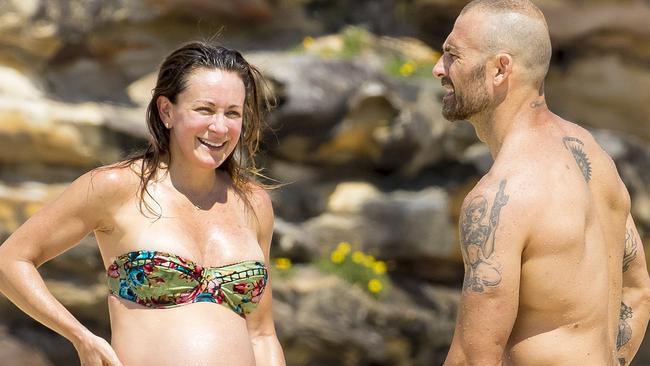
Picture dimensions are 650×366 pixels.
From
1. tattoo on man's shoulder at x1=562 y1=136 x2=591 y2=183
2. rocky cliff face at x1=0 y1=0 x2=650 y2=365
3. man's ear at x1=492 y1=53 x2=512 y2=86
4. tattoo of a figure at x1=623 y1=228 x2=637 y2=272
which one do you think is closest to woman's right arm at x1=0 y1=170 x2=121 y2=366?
man's ear at x1=492 y1=53 x2=512 y2=86

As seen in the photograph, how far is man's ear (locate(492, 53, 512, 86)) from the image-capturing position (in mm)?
3008

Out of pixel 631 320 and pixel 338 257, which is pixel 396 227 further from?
pixel 631 320

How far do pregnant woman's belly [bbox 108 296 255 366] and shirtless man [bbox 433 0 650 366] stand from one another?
0.77 metres

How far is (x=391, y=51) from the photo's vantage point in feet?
28.2

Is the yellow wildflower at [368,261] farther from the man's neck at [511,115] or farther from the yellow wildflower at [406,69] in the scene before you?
the man's neck at [511,115]

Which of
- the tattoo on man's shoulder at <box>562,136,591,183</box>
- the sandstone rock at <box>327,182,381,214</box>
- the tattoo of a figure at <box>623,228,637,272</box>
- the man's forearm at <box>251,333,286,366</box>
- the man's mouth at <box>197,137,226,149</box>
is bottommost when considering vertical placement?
the sandstone rock at <box>327,182,381,214</box>

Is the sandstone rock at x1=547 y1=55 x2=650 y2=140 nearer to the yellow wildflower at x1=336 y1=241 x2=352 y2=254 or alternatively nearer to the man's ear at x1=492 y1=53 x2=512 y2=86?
the yellow wildflower at x1=336 y1=241 x2=352 y2=254

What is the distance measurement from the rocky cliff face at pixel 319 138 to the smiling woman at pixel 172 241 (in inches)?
156

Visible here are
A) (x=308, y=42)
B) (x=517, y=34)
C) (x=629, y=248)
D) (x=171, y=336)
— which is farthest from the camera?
(x=308, y=42)

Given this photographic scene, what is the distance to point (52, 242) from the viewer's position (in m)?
3.25

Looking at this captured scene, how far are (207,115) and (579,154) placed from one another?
1.12 metres

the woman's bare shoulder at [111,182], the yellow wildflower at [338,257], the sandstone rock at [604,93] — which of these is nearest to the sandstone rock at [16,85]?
the yellow wildflower at [338,257]

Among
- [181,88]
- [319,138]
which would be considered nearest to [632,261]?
[181,88]

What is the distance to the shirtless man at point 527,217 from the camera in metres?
2.84
